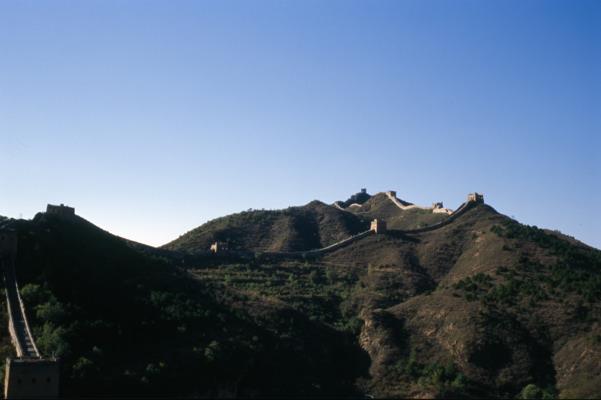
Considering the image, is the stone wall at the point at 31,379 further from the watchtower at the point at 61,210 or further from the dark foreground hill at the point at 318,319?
the watchtower at the point at 61,210

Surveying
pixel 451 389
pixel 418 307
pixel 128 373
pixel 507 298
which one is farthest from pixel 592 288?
pixel 128 373

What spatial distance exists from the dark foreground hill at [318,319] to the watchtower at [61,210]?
2.40 ft

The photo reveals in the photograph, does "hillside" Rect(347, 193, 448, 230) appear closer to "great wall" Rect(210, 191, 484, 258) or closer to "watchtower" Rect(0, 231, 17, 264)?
"great wall" Rect(210, 191, 484, 258)

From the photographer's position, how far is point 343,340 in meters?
54.2

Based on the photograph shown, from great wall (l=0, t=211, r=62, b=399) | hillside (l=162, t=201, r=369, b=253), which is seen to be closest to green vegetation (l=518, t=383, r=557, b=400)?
great wall (l=0, t=211, r=62, b=399)

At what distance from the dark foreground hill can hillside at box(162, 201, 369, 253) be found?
669cm

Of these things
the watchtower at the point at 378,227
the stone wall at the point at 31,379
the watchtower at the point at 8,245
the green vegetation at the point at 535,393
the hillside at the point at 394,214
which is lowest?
the green vegetation at the point at 535,393

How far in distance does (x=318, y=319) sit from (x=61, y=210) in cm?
1819

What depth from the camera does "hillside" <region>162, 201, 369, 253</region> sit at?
2995 inches

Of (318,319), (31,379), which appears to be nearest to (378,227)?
(318,319)

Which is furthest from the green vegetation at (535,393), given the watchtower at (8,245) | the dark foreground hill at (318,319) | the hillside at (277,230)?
the hillside at (277,230)

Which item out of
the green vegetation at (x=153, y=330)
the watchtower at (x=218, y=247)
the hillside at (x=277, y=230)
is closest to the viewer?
the green vegetation at (x=153, y=330)

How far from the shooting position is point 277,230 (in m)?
80.8

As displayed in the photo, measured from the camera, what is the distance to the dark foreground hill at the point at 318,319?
137 ft
